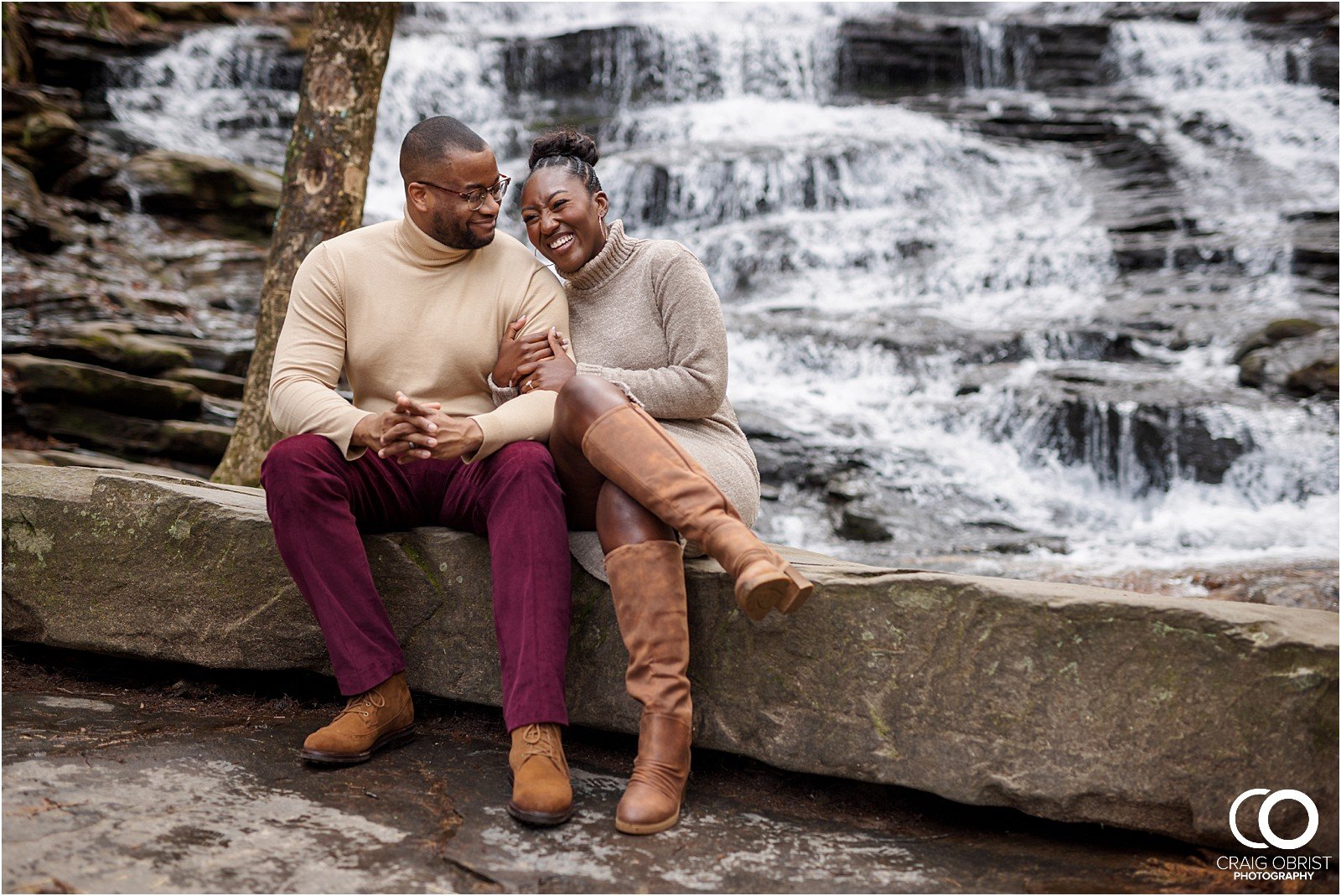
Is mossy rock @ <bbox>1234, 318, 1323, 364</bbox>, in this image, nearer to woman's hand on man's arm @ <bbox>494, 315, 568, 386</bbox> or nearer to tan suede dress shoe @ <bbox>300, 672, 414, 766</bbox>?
woman's hand on man's arm @ <bbox>494, 315, 568, 386</bbox>

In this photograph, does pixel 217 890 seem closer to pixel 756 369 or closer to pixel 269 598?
pixel 269 598

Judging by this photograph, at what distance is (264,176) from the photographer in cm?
1109

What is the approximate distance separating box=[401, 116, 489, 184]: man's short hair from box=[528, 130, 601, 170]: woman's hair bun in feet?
0.54

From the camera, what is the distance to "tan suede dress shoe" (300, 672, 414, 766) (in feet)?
8.56

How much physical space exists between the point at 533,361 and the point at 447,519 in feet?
1.51

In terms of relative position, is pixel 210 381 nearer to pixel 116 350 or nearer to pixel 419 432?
pixel 116 350

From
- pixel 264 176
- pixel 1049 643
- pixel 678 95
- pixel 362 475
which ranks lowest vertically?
pixel 1049 643

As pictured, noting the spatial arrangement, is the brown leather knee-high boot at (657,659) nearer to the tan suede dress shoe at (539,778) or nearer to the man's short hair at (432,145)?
the tan suede dress shoe at (539,778)

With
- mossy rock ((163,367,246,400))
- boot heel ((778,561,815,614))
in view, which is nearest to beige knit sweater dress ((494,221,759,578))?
boot heel ((778,561,815,614))

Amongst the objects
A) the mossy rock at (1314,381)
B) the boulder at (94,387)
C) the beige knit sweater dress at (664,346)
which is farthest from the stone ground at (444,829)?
the mossy rock at (1314,381)

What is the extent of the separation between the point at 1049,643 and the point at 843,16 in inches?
646

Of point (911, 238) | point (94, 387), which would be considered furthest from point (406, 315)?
point (911, 238)

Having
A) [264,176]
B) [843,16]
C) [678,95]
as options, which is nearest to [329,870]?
[264,176]

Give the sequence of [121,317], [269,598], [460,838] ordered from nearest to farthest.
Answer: [460,838] → [269,598] → [121,317]
